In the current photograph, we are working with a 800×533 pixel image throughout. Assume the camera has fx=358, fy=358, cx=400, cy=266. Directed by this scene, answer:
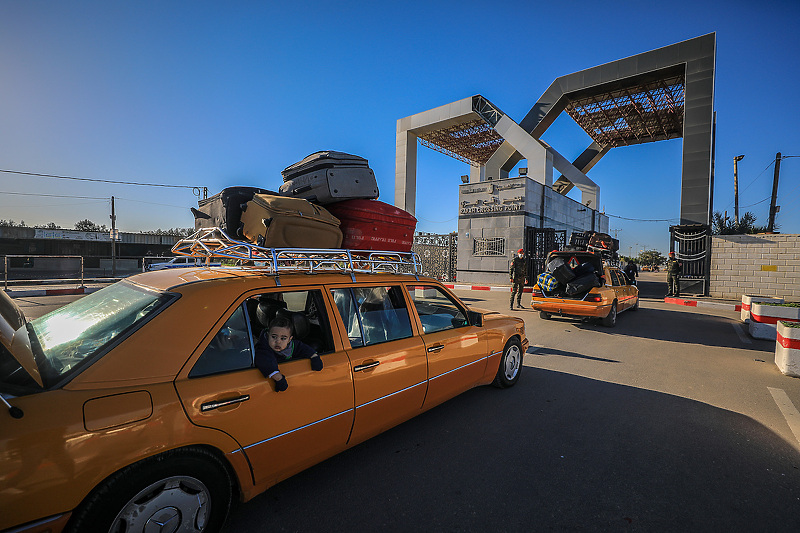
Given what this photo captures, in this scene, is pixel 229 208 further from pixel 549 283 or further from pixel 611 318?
pixel 611 318

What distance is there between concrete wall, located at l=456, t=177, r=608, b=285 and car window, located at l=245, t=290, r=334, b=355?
1874cm

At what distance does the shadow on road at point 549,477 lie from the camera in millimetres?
2246

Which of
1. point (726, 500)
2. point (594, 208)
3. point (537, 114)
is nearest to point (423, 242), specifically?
point (537, 114)

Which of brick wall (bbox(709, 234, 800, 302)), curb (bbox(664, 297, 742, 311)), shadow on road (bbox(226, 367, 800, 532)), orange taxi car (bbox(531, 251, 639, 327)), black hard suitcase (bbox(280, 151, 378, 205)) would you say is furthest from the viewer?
brick wall (bbox(709, 234, 800, 302))

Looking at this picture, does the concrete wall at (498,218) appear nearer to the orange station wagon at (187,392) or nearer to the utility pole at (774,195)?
the utility pole at (774,195)

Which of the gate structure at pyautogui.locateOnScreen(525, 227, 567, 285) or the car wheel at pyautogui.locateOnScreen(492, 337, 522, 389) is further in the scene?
the gate structure at pyautogui.locateOnScreen(525, 227, 567, 285)

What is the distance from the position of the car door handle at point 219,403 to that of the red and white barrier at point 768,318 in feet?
33.6

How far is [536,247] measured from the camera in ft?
66.9

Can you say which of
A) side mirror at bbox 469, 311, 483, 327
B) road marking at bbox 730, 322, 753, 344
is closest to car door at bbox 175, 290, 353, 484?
side mirror at bbox 469, 311, 483, 327

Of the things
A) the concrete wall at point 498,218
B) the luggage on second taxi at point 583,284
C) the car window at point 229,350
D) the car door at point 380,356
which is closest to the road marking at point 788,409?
the car door at point 380,356

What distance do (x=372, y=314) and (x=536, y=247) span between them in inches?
756

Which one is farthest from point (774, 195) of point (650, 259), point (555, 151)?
point (650, 259)

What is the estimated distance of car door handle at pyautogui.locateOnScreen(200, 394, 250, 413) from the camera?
6.08 feet

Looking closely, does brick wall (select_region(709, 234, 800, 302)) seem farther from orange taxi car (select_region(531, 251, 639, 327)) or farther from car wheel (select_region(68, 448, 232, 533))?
car wheel (select_region(68, 448, 232, 533))
